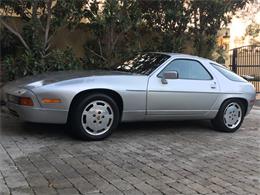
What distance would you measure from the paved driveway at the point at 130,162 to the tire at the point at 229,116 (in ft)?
0.61

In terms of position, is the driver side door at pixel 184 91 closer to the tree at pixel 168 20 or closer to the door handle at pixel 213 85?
the door handle at pixel 213 85

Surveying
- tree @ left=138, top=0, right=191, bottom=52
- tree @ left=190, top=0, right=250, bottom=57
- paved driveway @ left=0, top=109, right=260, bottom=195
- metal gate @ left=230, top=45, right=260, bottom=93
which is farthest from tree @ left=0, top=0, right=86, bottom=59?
metal gate @ left=230, top=45, right=260, bottom=93

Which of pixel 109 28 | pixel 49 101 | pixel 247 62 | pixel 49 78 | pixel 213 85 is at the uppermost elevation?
pixel 109 28

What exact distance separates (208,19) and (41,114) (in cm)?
616

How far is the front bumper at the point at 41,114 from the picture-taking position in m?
6.29

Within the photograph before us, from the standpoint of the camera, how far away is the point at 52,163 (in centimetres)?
539

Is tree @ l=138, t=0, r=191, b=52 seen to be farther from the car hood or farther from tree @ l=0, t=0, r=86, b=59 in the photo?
the car hood

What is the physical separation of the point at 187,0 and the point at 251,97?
337cm

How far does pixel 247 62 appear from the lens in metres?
15.8

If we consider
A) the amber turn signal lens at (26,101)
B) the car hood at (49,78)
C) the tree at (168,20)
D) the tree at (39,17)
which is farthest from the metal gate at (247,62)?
the amber turn signal lens at (26,101)

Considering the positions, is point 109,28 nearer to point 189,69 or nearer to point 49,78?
point 189,69

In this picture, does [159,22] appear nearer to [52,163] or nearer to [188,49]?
[188,49]

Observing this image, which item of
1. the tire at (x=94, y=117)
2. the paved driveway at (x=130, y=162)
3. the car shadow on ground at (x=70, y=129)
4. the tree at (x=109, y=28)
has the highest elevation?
the tree at (x=109, y=28)

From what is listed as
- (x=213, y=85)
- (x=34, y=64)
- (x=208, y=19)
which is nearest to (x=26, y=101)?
(x=34, y=64)
